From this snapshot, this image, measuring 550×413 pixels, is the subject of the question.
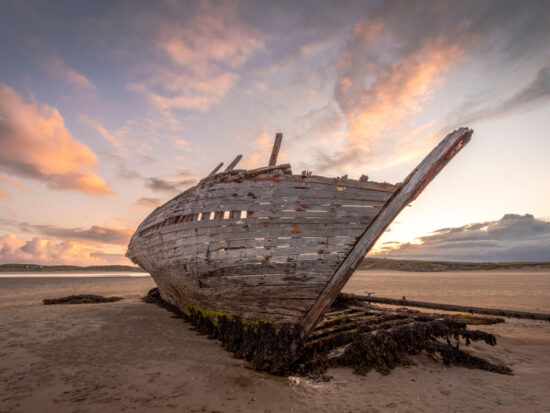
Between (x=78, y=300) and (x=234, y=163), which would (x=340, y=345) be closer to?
(x=234, y=163)

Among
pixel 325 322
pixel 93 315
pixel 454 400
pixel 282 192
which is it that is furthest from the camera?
pixel 93 315

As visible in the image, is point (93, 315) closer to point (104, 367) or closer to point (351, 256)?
point (104, 367)

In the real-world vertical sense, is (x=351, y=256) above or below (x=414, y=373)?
above

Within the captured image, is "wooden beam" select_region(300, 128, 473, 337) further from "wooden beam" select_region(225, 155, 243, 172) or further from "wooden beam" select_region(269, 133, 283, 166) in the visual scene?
"wooden beam" select_region(225, 155, 243, 172)

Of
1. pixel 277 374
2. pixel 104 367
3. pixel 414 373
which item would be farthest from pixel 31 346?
pixel 414 373

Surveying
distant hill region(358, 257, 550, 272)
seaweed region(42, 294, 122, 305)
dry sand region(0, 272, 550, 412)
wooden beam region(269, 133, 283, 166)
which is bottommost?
dry sand region(0, 272, 550, 412)

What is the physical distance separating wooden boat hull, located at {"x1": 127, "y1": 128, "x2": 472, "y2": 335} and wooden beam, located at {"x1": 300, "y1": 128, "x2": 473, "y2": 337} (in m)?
0.02

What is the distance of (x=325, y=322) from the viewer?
20.5 ft

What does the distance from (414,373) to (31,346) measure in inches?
298

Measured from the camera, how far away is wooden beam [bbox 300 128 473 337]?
4547mm

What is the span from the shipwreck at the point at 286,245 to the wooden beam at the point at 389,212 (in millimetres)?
16

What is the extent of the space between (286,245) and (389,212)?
1839 mm

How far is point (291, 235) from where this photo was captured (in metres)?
4.87

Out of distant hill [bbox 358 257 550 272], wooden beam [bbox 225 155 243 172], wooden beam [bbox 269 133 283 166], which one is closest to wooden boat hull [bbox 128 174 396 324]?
wooden beam [bbox 269 133 283 166]
